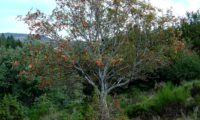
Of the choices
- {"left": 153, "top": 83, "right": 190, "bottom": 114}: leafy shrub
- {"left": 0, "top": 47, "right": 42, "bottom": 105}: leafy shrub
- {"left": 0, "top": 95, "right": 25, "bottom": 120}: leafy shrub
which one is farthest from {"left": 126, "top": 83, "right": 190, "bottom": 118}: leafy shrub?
{"left": 0, "top": 47, "right": 42, "bottom": 105}: leafy shrub

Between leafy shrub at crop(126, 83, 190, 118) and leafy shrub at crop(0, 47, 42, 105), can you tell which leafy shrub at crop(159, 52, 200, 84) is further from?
leafy shrub at crop(126, 83, 190, 118)

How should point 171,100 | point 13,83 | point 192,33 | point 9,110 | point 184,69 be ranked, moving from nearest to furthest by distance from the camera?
1. point 171,100
2. point 9,110
3. point 184,69
4. point 13,83
5. point 192,33

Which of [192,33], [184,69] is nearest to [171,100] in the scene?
[184,69]

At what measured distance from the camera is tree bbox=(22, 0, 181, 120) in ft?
37.8

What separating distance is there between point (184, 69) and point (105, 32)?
892 cm

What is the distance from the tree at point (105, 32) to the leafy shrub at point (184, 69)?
23.2ft

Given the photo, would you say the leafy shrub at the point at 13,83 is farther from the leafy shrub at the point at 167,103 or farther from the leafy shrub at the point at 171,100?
the leafy shrub at the point at 171,100

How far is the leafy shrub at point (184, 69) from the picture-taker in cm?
1941

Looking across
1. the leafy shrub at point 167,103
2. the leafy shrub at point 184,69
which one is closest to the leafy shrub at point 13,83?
the leafy shrub at point 184,69

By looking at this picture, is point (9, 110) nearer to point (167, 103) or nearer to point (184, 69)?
point (167, 103)

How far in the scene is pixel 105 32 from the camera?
11.8 m

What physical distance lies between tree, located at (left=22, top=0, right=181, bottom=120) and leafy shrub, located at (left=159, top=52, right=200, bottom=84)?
7.07 m

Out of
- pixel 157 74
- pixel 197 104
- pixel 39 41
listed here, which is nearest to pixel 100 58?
pixel 39 41

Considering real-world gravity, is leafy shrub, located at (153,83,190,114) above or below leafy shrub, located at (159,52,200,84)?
below
